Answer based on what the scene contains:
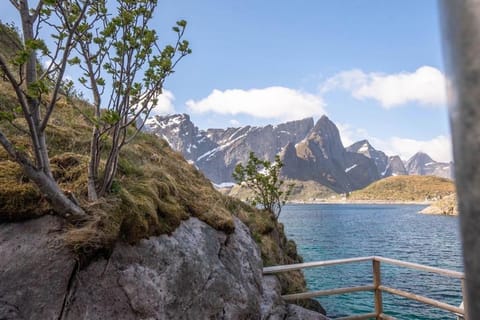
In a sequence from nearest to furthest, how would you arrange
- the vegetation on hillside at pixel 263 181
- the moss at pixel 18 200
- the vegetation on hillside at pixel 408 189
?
the moss at pixel 18 200 → the vegetation on hillside at pixel 263 181 → the vegetation on hillside at pixel 408 189

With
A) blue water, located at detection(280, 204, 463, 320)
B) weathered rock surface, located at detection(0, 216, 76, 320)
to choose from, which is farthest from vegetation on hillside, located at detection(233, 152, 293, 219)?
weathered rock surface, located at detection(0, 216, 76, 320)

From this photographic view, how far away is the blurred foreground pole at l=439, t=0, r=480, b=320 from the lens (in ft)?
1.25

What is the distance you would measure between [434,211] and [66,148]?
8479 centimetres

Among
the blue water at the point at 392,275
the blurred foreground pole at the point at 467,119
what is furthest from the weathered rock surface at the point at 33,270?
the blurred foreground pole at the point at 467,119

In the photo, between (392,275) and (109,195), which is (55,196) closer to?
(109,195)

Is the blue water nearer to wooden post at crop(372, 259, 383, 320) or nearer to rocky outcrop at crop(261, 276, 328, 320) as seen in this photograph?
wooden post at crop(372, 259, 383, 320)

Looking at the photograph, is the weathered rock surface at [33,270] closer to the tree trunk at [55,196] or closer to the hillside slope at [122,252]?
the hillside slope at [122,252]

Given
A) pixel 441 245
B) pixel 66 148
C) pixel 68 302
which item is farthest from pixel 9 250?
pixel 441 245

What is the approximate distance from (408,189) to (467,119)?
154 meters

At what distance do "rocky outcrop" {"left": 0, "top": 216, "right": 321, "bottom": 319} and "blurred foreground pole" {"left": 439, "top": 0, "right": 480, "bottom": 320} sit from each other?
3232 mm

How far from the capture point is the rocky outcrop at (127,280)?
9.21 ft

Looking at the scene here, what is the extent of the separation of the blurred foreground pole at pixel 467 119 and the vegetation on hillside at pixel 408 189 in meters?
138

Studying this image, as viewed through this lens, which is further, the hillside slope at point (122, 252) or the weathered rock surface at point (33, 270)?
the hillside slope at point (122, 252)

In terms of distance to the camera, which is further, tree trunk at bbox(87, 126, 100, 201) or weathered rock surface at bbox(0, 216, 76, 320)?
tree trunk at bbox(87, 126, 100, 201)
